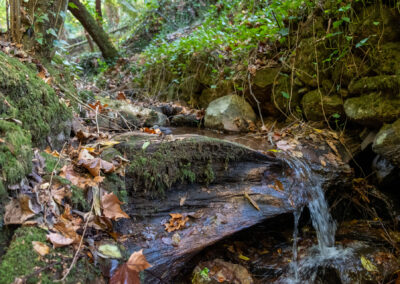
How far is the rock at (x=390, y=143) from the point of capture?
3098 mm

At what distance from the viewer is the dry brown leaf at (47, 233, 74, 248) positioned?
1488mm

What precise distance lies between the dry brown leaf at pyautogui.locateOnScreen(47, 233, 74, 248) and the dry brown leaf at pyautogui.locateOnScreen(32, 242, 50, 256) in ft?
0.15

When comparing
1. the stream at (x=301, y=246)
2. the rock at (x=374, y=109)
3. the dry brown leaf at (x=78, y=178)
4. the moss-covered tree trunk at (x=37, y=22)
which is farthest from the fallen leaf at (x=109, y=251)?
the rock at (x=374, y=109)

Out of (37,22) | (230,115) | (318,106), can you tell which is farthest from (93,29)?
(318,106)

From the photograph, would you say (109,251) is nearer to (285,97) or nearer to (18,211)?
(18,211)

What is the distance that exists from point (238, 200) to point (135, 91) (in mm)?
5409

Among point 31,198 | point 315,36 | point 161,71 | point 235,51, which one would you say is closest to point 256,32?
point 235,51

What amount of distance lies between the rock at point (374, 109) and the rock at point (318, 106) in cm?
21

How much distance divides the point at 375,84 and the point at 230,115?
2317mm

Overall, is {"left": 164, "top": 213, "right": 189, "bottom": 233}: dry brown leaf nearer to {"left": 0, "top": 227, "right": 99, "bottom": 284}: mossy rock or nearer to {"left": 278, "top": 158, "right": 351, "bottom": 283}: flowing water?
{"left": 0, "top": 227, "right": 99, "bottom": 284}: mossy rock

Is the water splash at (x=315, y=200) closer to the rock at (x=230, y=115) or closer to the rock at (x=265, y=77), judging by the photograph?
the rock at (x=230, y=115)

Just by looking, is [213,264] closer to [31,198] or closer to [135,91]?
[31,198]

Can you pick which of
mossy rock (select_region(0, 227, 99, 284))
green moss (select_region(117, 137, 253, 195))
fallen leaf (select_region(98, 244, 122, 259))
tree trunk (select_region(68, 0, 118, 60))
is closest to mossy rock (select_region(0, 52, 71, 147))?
green moss (select_region(117, 137, 253, 195))

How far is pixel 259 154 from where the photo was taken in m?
3.23
